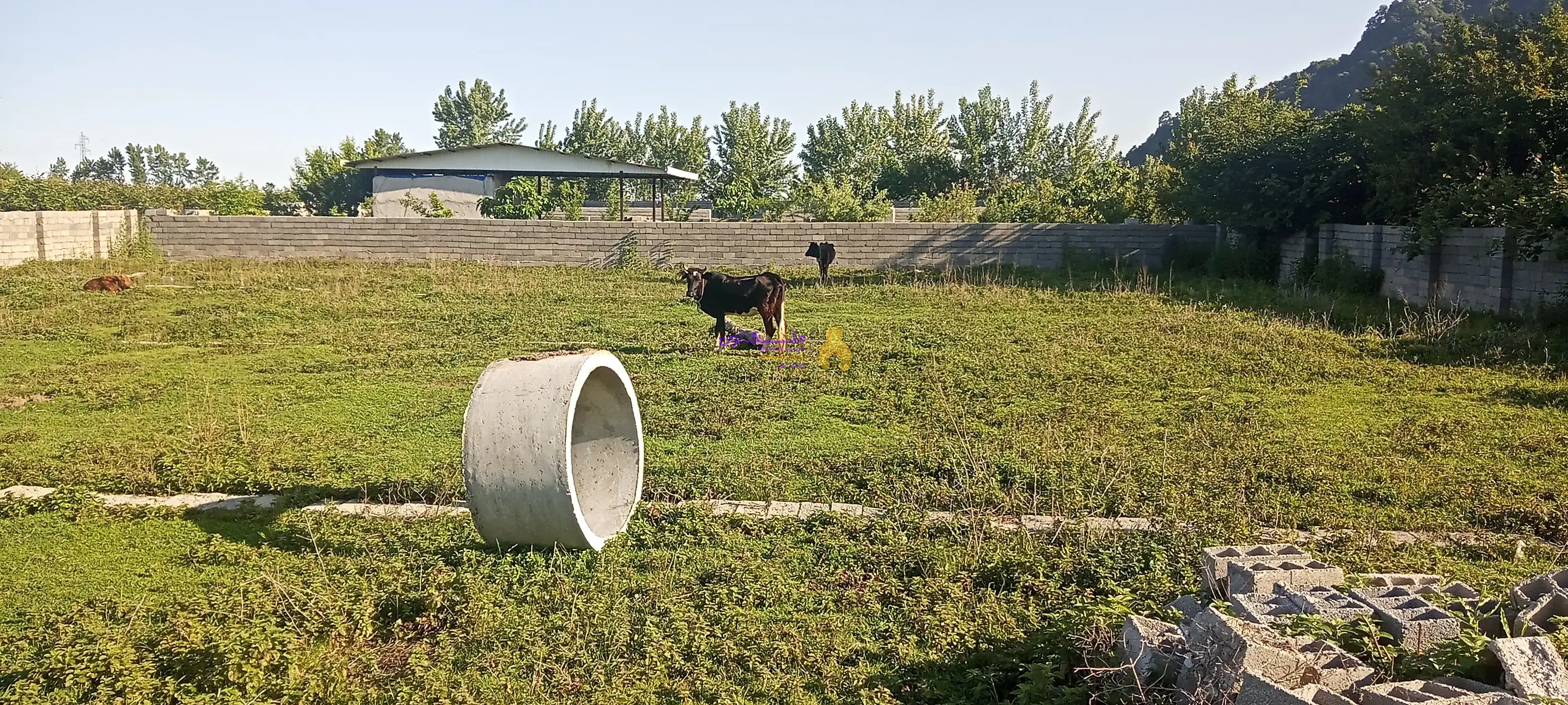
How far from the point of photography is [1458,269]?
46.9ft

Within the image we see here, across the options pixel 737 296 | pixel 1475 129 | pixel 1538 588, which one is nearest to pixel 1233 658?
pixel 1538 588

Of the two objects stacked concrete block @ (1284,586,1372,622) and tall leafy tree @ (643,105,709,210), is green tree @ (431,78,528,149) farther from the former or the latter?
stacked concrete block @ (1284,586,1372,622)

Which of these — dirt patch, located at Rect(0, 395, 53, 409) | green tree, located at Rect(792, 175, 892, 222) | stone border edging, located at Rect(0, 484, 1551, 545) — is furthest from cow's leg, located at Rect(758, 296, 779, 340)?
green tree, located at Rect(792, 175, 892, 222)

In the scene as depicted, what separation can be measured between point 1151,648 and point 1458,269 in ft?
42.4

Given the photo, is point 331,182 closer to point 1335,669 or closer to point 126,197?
point 126,197

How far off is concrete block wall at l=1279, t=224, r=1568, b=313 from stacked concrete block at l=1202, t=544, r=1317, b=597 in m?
9.94

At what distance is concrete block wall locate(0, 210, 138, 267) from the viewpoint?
20.9 m

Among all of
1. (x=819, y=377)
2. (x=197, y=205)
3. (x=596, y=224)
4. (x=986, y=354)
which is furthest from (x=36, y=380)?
(x=197, y=205)

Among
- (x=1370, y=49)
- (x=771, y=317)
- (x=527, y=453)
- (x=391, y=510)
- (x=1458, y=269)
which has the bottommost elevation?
(x=391, y=510)

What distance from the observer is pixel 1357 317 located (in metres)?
13.4

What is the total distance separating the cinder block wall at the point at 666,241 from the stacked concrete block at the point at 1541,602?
59.1 ft

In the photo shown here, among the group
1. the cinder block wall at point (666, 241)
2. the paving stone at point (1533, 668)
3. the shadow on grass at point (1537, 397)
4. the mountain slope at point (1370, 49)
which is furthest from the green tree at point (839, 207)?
the mountain slope at point (1370, 49)

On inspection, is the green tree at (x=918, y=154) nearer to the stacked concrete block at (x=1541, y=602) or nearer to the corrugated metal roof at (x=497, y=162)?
the corrugated metal roof at (x=497, y=162)

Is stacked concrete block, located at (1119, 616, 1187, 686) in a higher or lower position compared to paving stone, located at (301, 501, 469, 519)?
higher
